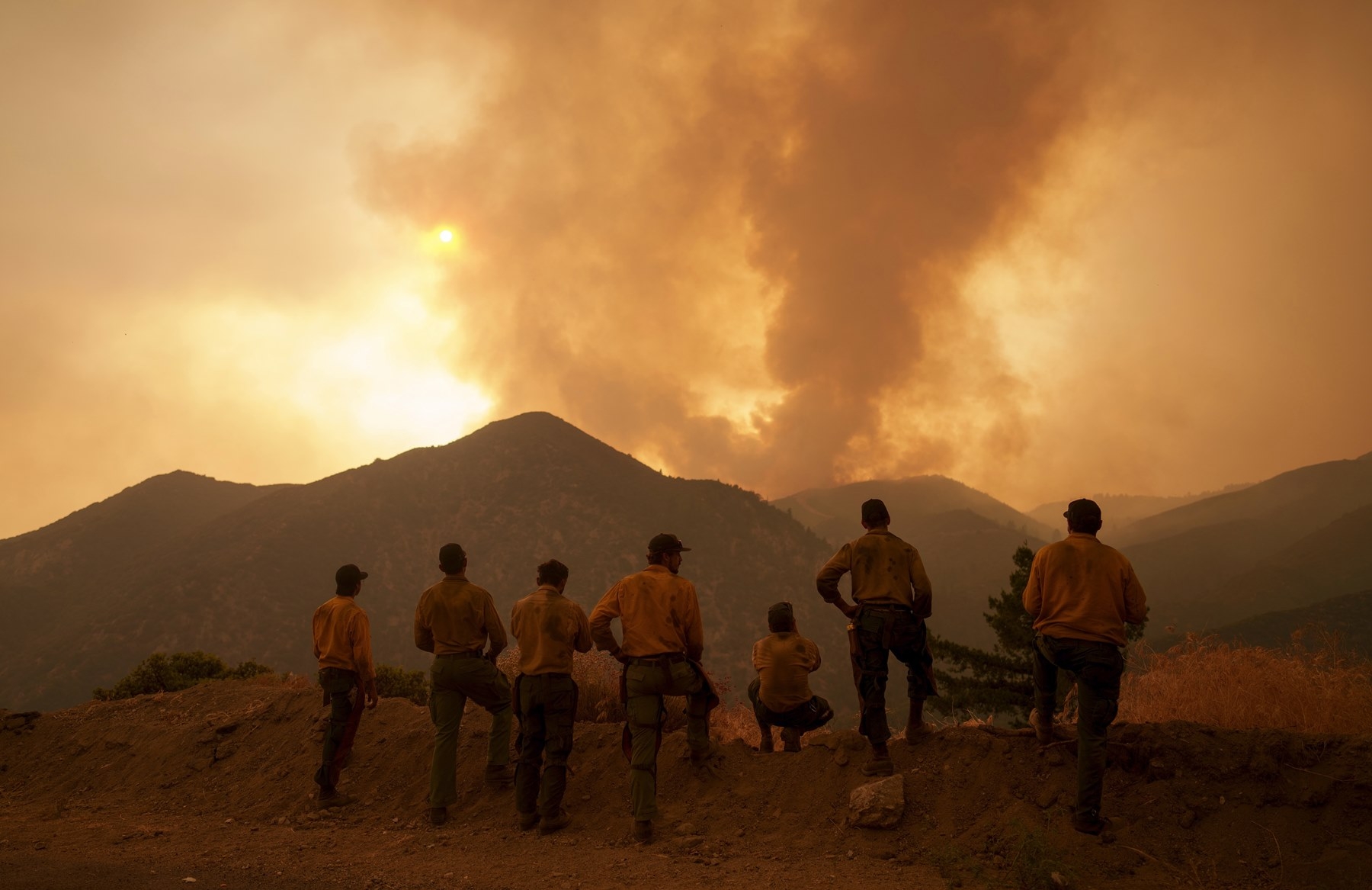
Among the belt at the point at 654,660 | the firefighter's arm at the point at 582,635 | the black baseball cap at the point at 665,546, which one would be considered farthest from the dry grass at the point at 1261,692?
the firefighter's arm at the point at 582,635

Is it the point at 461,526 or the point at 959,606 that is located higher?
the point at 461,526

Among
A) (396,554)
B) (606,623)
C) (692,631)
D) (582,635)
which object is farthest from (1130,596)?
(396,554)

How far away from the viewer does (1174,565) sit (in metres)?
139

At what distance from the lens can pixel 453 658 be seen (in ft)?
27.0

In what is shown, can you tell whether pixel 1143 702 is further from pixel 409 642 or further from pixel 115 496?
pixel 115 496

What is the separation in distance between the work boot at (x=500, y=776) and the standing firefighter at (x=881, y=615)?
3.97m

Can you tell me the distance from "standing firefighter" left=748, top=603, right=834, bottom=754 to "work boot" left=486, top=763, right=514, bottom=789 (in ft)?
9.43

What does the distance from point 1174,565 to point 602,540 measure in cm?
10608

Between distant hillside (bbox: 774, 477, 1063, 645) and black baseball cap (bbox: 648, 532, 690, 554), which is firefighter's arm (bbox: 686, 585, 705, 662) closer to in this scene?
black baseball cap (bbox: 648, 532, 690, 554)

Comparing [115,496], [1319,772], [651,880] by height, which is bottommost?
[651,880]

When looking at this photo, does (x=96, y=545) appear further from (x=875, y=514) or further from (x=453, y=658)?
(x=875, y=514)

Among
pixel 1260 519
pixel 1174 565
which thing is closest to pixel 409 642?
pixel 1174 565

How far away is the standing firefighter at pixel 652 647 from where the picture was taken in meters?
7.33

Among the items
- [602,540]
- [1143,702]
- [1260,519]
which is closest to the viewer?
[1143,702]
